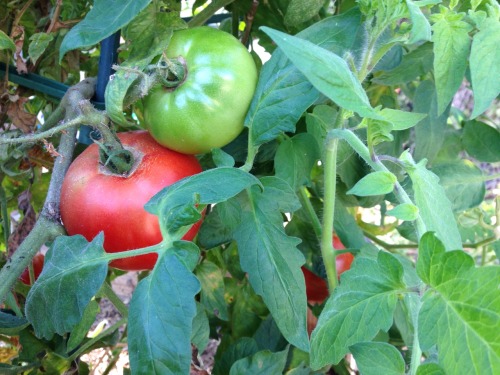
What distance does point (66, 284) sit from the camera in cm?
46

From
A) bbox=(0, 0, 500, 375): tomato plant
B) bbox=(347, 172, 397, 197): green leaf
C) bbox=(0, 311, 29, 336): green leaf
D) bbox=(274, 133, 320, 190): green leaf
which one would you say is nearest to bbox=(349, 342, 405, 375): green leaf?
bbox=(0, 0, 500, 375): tomato plant

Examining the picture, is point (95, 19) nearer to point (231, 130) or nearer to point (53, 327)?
point (231, 130)

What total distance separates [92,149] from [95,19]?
129mm

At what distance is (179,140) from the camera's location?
1.80 feet

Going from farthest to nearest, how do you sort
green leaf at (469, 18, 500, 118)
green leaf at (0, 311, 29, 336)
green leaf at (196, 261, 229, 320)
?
1. green leaf at (196, 261, 229, 320)
2. green leaf at (0, 311, 29, 336)
3. green leaf at (469, 18, 500, 118)

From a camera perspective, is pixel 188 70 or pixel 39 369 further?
pixel 39 369

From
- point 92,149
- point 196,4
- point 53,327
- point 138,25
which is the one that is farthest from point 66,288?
point 196,4

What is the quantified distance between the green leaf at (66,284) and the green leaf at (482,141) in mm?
515

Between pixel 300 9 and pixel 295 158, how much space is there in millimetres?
173

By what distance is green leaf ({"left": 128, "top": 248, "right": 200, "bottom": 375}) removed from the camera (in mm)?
407

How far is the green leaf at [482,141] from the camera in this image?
0.77m

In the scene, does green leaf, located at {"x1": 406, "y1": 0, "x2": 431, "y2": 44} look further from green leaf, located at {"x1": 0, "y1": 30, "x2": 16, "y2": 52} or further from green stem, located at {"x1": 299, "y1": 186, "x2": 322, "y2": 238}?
green leaf, located at {"x1": 0, "y1": 30, "x2": 16, "y2": 52}

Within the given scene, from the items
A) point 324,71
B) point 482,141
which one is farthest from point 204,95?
point 482,141

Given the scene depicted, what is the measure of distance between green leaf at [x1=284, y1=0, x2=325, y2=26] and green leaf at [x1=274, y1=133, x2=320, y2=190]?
0.14m
